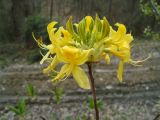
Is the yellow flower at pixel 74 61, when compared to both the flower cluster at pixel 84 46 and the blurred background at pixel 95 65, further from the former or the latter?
the blurred background at pixel 95 65

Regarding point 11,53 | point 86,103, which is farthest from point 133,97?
point 11,53

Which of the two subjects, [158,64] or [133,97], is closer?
[133,97]

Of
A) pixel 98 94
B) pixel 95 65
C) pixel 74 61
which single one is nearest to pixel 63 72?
pixel 74 61

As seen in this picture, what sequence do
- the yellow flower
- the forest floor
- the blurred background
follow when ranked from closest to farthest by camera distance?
the yellow flower → the forest floor → the blurred background

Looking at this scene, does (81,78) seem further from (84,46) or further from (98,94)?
(98,94)

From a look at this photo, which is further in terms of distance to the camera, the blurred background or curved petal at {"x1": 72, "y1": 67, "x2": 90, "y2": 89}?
the blurred background

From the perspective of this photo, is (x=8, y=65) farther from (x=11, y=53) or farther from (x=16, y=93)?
(x=16, y=93)

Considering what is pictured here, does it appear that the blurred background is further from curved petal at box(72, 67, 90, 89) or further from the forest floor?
curved petal at box(72, 67, 90, 89)

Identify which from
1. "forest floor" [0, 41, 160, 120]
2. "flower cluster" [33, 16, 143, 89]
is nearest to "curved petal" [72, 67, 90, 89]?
"flower cluster" [33, 16, 143, 89]
